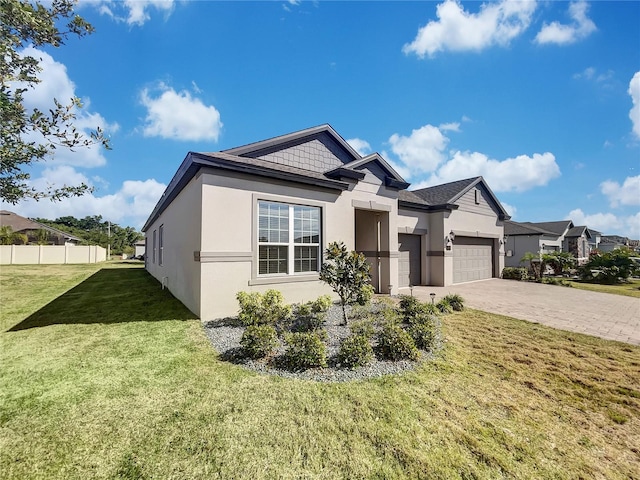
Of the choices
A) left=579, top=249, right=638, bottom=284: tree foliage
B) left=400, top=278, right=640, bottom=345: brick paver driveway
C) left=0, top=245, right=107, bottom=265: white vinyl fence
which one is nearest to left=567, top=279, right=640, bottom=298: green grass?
left=579, top=249, right=638, bottom=284: tree foliage

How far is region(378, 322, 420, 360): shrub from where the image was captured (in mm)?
4844

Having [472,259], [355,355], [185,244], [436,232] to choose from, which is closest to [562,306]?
[436,232]

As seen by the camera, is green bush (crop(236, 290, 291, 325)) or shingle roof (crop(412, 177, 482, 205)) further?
shingle roof (crop(412, 177, 482, 205))

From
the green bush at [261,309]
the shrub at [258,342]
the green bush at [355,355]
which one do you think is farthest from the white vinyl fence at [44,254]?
the green bush at [355,355]

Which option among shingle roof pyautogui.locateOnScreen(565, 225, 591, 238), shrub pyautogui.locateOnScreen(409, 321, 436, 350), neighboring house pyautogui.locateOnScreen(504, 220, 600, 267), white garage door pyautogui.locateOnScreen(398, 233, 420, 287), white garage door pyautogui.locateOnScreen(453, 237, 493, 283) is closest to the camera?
shrub pyautogui.locateOnScreen(409, 321, 436, 350)

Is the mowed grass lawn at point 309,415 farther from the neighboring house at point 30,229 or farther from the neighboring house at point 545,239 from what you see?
the neighboring house at point 30,229

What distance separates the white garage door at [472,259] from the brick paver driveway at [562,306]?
142cm

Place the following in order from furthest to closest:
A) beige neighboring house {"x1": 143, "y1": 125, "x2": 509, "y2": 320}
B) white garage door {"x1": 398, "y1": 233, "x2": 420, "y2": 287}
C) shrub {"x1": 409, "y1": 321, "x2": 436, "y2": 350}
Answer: white garage door {"x1": 398, "y1": 233, "x2": 420, "y2": 287} < beige neighboring house {"x1": 143, "y1": 125, "x2": 509, "y2": 320} < shrub {"x1": 409, "y1": 321, "x2": 436, "y2": 350}

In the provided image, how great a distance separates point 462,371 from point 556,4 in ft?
36.4

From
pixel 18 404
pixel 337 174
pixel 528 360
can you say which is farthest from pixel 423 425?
pixel 337 174

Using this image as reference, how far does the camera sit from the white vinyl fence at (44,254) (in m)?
23.9

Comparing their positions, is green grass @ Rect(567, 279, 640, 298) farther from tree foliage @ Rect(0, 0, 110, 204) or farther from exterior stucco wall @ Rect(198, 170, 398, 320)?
tree foliage @ Rect(0, 0, 110, 204)

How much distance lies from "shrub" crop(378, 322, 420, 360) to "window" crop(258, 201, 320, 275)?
390 cm

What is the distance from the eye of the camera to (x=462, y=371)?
452 cm
